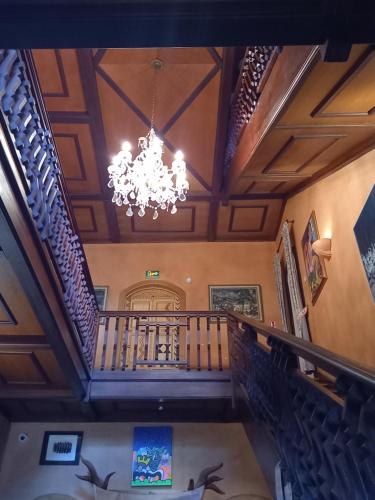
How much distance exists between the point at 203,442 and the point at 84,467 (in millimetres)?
1782

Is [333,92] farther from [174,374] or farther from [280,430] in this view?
[174,374]

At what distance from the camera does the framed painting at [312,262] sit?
504 cm

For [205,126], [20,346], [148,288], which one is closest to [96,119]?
[205,126]

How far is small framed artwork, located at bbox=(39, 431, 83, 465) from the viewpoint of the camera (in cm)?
525

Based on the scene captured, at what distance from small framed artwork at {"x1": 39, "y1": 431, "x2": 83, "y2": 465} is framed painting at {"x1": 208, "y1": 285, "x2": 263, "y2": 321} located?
11.4ft

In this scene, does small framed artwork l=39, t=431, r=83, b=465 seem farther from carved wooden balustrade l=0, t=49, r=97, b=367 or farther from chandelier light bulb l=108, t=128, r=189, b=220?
chandelier light bulb l=108, t=128, r=189, b=220

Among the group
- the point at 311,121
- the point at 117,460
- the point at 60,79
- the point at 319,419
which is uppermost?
the point at 60,79

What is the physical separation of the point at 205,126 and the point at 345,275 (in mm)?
3810

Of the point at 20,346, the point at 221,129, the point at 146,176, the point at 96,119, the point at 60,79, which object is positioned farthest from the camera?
the point at 221,129

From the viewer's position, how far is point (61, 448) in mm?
5340

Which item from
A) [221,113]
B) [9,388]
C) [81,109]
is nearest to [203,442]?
[9,388]

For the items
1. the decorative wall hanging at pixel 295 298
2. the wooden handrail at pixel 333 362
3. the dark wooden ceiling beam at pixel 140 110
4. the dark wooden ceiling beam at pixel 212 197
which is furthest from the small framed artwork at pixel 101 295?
the wooden handrail at pixel 333 362

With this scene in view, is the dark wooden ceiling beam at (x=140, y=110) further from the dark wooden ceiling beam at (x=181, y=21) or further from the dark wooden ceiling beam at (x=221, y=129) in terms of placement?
the dark wooden ceiling beam at (x=181, y=21)

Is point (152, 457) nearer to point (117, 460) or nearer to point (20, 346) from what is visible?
point (117, 460)
